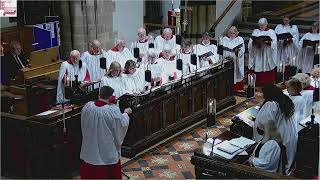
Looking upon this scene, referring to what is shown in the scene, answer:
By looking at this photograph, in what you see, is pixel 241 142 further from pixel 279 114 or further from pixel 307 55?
pixel 307 55

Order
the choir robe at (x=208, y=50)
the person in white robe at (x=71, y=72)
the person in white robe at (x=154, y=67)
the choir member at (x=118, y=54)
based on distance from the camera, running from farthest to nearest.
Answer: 1. the choir robe at (x=208, y=50)
2. the choir member at (x=118, y=54)
3. the person in white robe at (x=154, y=67)
4. the person in white robe at (x=71, y=72)

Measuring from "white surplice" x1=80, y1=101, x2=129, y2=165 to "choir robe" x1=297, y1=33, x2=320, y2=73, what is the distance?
728cm

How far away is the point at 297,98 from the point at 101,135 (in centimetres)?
289

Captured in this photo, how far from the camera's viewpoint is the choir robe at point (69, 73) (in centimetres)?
976

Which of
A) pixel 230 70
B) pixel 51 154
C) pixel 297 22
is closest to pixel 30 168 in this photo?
pixel 51 154

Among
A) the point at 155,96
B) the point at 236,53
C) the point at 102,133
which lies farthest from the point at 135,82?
the point at 236,53

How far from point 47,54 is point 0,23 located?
152 centimetres

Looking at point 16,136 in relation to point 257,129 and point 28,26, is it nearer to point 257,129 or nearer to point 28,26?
point 257,129

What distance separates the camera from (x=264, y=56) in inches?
512

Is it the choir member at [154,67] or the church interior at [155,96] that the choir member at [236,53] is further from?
the choir member at [154,67]

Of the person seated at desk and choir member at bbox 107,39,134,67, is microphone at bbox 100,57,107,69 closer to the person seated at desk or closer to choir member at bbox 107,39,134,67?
choir member at bbox 107,39,134,67

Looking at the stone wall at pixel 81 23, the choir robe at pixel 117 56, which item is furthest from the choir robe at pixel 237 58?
the stone wall at pixel 81 23

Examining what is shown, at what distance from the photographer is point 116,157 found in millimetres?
7227

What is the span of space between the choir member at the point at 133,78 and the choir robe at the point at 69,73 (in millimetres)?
948
